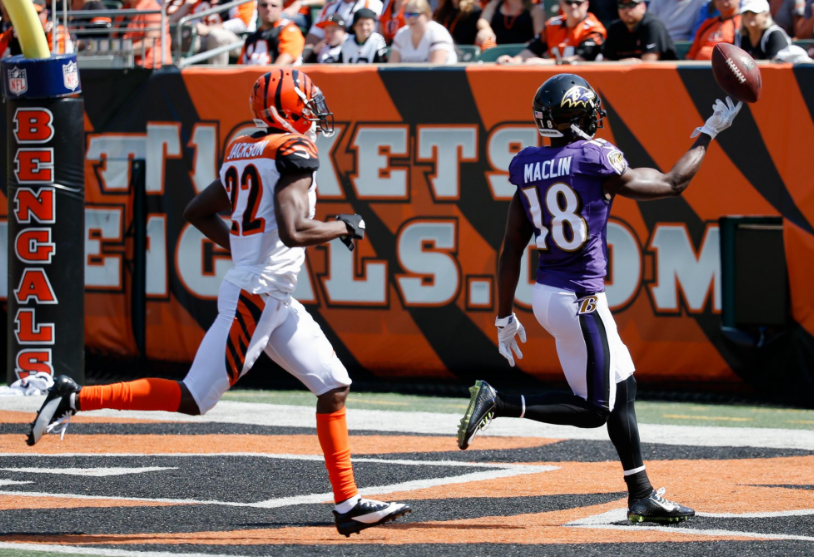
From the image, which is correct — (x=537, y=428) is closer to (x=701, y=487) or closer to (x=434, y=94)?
(x=701, y=487)

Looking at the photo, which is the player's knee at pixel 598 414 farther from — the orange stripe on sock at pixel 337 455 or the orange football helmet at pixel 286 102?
the orange football helmet at pixel 286 102

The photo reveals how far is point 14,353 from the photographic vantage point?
893 centimetres

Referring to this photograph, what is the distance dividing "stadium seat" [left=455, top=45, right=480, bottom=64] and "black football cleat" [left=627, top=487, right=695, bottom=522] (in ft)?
21.2

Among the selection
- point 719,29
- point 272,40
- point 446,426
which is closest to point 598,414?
point 446,426

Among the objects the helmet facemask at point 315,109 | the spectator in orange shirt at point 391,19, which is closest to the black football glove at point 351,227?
the helmet facemask at point 315,109

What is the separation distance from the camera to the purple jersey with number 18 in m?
4.86

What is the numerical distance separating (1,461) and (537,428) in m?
3.39

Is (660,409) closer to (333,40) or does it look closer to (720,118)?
(720,118)

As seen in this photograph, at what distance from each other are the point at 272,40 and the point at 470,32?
188cm

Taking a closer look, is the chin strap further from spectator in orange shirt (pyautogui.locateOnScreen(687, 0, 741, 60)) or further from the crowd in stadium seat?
spectator in orange shirt (pyautogui.locateOnScreen(687, 0, 741, 60))

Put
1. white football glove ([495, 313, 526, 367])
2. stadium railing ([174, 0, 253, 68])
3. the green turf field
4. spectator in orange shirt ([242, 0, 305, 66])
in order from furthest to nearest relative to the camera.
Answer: spectator in orange shirt ([242, 0, 305, 66]), stadium railing ([174, 0, 253, 68]), the green turf field, white football glove ([495, 313, 526, 367])

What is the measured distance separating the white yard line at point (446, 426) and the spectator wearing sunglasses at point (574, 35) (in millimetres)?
3373

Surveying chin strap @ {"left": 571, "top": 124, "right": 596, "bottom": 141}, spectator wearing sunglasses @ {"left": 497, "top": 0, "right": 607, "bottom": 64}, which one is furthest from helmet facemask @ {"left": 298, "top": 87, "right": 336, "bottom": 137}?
spectator wearing sunglasses @ {"left": 497, "top": 0, "right": 607, "bottom": 64}

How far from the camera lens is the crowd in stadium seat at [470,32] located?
31.6 feet
